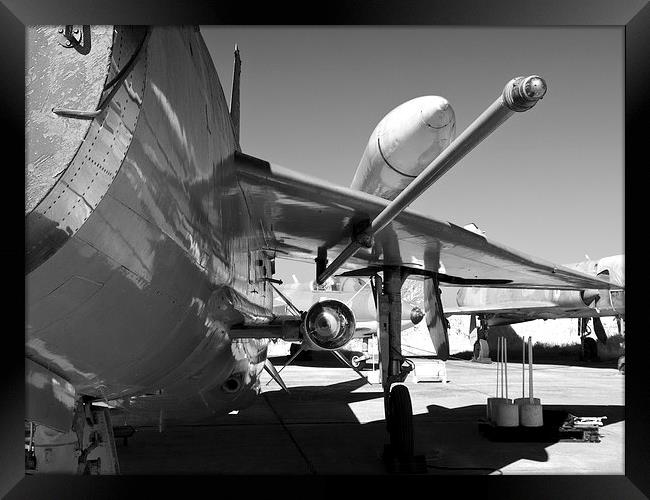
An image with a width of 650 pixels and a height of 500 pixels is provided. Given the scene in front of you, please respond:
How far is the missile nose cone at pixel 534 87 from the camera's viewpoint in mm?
2729

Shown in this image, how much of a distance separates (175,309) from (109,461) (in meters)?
1.44

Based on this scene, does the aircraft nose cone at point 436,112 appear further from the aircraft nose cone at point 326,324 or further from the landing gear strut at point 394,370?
the landing gear strut at point 394,370

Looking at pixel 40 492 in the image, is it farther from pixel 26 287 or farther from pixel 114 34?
pixel 114 34

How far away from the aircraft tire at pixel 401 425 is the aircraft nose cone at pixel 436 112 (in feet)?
9.39

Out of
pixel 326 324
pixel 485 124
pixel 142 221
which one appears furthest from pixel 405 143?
pixel 142 221

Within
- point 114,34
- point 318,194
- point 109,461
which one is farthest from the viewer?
point 318,194

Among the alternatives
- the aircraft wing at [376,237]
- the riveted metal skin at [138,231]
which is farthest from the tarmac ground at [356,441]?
the riveted metal skin at [138,231]

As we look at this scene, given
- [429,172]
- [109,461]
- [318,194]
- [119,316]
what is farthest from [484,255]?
[119,316]

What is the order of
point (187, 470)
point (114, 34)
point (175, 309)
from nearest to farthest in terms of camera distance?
point (114, 34)
point (175, 309)
point (187, 470)

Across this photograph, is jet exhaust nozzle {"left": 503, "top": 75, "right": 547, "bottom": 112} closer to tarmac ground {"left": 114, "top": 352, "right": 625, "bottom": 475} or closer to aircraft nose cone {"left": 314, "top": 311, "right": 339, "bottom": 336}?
aircraft nose cone {"left": 314, "top": 311, "right": 339, "bottom": 336}

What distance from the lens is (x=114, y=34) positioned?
2.57m

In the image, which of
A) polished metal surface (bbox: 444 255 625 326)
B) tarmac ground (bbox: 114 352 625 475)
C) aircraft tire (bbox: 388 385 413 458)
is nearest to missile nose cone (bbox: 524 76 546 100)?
aircraft tire (bbox: 388 385 413 458)
